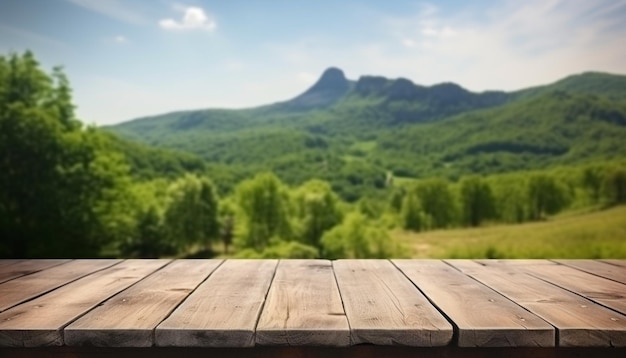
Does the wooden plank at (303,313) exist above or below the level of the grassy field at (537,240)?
above

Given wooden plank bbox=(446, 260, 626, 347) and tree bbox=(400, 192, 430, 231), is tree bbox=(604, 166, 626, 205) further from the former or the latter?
wooden plank bbox=(446, 260, 626, 347)

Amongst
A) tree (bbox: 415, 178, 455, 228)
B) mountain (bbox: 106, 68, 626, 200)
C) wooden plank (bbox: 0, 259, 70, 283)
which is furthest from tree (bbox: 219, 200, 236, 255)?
wooden plank (bbox: 0, 259, 70, 283)

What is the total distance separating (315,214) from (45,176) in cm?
1944

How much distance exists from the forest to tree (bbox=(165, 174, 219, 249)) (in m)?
0.08

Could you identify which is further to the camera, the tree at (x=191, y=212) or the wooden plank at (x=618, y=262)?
the tree at (x=191, y=212)

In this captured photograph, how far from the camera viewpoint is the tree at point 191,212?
33688 millimetres

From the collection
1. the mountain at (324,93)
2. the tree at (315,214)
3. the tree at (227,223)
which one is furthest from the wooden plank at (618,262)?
the mountain at (324,93)

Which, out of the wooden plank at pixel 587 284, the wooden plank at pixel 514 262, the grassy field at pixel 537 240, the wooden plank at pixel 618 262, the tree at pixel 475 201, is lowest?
the grassy field at pixel 537 240

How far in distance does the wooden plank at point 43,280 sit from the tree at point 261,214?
101 feet

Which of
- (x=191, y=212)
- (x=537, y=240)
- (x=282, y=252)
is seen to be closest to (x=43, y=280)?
(x=282, y=252)

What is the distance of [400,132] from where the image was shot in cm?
12731

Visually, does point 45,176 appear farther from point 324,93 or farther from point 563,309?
point 324,93

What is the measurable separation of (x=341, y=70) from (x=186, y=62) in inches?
5370

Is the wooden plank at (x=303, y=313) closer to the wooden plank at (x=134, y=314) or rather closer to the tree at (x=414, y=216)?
the wooden plank at (x=134, y=314)
